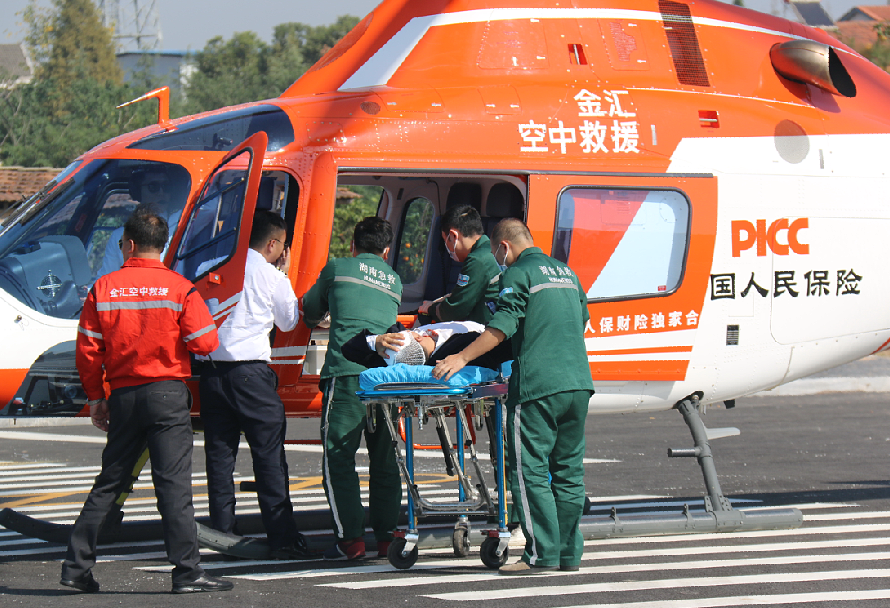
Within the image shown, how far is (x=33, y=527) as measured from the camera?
7.44 metres

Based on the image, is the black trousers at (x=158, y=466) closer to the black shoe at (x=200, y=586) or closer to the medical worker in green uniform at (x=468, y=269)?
the black shoe at (x=200, y=586)

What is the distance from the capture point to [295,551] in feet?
22.9

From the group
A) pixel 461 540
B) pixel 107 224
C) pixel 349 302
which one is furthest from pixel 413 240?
pixel 461 540

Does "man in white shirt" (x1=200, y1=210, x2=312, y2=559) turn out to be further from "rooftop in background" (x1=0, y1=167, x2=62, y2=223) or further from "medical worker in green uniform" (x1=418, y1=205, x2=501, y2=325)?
"rooftop in background" (x1=0, y1=167, x2=62, y2=223)

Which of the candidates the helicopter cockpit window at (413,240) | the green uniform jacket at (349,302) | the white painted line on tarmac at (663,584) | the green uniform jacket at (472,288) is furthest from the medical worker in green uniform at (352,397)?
the helicopter cockpit window at (413,240)

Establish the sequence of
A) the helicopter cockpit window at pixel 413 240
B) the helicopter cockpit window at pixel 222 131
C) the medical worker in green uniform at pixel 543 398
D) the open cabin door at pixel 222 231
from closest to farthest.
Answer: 1. the medical worker in green uniform at pixel 543 398
2. the open cabin door at pixel 222 231
3. the helicopter cockpit window at pixel 222 131
4. the helicopter cockpit window at pixel 413 240

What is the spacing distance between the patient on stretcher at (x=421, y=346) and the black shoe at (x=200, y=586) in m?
1.48

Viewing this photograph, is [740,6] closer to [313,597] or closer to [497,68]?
[497,68]

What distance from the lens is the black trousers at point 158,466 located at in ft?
19.4

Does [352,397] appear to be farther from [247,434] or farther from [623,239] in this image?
[623,239]

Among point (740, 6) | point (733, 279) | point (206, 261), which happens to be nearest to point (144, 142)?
point (206, 261)

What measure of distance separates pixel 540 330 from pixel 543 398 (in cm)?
38

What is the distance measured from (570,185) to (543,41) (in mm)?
Answer: 1172

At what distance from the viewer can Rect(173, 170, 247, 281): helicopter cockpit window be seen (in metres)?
6.76
